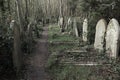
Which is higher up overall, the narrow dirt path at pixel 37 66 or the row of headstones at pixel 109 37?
the row of headstones at pixel 109 37

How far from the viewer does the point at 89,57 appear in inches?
398

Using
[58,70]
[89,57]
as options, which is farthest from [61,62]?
[89,57]

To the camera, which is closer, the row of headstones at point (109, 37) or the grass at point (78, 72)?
the grass at point (78, 72)

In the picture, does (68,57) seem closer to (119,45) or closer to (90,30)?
(119,45)

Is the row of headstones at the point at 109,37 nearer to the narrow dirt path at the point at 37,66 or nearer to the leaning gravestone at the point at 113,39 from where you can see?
the leaning gravestone at the point at 113,39

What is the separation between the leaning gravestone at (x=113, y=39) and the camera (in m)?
9.41

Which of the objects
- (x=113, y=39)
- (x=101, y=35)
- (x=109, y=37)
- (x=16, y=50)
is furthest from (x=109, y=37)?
(x=16, y=50)

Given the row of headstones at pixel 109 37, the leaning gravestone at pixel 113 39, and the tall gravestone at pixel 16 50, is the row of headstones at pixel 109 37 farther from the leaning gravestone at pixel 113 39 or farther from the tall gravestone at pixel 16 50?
the tall gravestone at pixel 16 50

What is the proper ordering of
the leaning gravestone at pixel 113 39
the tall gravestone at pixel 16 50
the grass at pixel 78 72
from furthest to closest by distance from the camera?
the leaning gravestone at pixel 113 39 → the tall gravestone at pixel 16 50 → the grass at pixel 78 72

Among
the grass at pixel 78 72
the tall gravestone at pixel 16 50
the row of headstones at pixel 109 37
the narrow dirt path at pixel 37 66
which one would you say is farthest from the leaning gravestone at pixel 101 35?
the tall gravestone at pixel 16 50

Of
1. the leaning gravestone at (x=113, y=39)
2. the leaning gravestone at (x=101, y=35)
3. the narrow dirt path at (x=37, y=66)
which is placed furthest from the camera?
the leaning gravestone at (x=101, y=35)

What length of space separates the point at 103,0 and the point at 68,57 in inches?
A: 144

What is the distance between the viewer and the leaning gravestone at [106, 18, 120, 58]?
9.41 m

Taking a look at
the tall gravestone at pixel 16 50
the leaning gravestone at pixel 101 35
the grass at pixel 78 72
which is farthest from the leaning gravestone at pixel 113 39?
the tall gravestone at pixel 16 50
